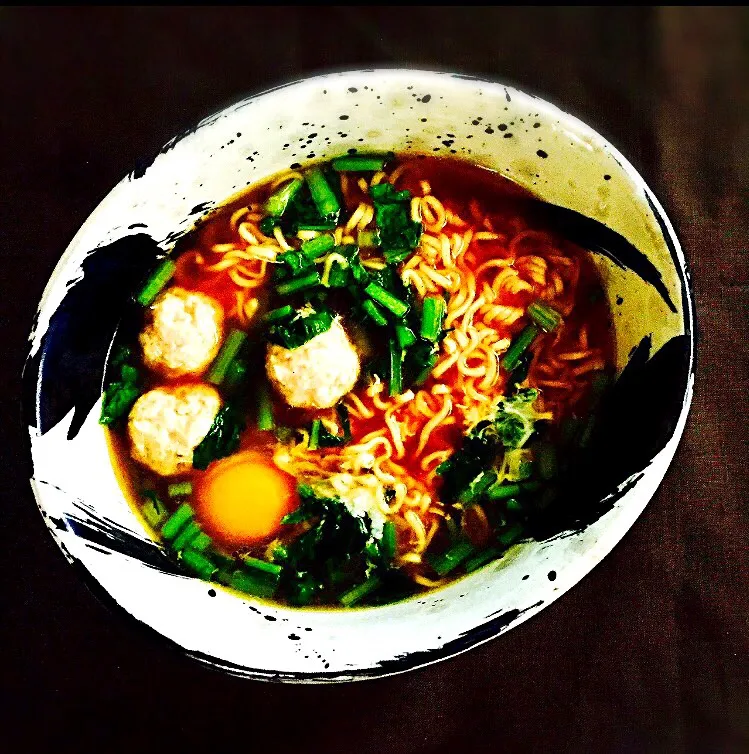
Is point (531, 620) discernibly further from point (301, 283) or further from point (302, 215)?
point (302, 215)

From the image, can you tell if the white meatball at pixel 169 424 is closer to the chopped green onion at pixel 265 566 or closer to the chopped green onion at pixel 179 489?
the chopped green onion at pixel 179 489

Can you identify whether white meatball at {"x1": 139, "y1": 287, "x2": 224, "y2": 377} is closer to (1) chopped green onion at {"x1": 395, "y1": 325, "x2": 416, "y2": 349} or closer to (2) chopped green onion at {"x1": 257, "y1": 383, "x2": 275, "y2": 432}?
(2) chopped green onion at {"x1": 257, "y1": 383, "x2": 275, "y2": 432}

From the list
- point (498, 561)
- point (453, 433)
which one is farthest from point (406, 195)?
point (498, 561)

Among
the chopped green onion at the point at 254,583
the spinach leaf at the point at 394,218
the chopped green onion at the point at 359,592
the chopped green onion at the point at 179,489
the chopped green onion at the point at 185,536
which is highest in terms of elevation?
the spinach leaf at the point at 394,218

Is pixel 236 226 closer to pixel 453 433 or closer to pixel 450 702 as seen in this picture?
pixel 453 433

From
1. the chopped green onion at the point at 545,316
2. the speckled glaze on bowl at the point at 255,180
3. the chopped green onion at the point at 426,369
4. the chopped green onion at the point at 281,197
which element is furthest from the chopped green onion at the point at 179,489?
the chopped green onion at the point at 545,316

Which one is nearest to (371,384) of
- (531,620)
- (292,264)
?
(292,264)
